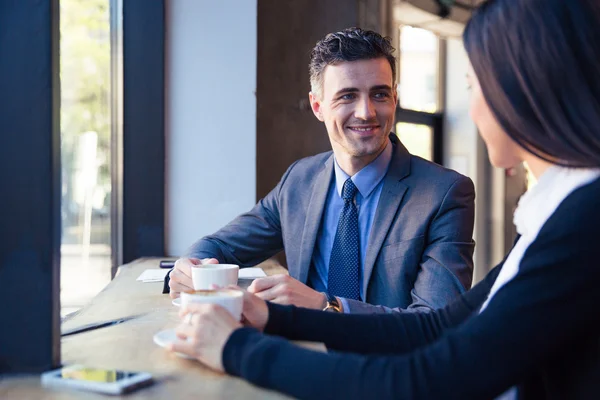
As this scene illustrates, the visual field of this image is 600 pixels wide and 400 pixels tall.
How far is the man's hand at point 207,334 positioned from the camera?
1.07m

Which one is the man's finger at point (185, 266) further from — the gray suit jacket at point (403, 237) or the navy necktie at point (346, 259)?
the navy necktie at point (346, 259)

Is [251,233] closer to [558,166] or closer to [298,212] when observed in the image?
[298,212]

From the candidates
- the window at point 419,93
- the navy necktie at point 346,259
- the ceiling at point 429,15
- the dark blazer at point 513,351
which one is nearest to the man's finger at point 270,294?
the dark blazer at point 513,351

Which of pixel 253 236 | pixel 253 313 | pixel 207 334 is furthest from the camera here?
pixel 253 236

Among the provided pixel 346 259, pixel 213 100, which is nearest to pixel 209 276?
pixel 346 259

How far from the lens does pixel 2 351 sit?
102 centimetres

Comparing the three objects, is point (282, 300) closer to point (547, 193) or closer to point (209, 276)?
point (209, 276)

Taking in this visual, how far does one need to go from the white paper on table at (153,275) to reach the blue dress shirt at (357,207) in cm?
49

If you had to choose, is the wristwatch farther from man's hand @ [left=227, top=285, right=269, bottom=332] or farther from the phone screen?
the phone screen

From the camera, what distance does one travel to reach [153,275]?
2258 millimetres

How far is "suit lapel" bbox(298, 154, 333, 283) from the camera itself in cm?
226

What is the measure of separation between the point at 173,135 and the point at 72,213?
73cm

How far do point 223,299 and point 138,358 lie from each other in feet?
0.57

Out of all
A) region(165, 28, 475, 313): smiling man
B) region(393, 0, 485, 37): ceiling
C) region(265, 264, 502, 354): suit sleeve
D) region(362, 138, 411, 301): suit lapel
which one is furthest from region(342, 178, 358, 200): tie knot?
region(393, 0, 485, 37): ceiling
